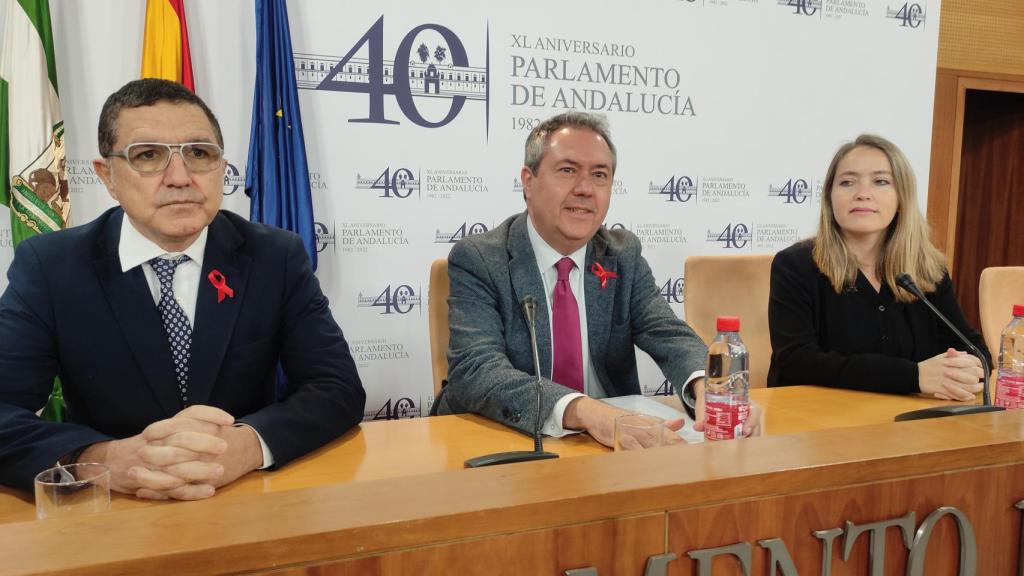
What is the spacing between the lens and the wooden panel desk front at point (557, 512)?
0.63 meters

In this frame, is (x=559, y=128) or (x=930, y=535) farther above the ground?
(x=559, y=128)

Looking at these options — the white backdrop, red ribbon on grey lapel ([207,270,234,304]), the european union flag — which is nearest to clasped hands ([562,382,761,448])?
red ribbon on grey lapel ([207,270,234,304])

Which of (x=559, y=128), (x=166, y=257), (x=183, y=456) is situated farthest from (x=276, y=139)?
(x=183, y=456)

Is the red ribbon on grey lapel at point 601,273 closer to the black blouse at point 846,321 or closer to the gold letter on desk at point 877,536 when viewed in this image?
the black blouse at point 846,321

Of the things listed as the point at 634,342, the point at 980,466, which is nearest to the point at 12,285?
the point at 634,342

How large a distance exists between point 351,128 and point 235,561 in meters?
2.94

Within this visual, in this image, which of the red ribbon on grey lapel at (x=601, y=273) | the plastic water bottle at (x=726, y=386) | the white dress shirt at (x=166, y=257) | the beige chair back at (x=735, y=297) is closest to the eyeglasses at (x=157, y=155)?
the white dress shirt at (x=166, y=257)

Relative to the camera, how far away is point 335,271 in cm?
342

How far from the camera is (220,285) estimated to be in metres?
1.66

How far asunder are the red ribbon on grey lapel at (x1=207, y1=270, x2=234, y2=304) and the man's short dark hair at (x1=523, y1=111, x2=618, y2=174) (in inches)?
37.9

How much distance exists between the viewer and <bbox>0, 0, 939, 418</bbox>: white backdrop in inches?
126

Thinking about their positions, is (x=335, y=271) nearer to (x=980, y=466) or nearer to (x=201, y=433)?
(x=201, y=433)

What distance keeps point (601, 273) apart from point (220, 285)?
3.28ft

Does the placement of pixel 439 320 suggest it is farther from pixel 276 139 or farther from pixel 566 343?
pixel 276 139
